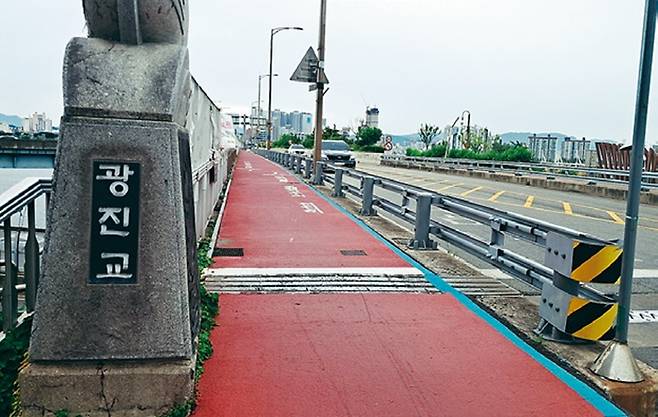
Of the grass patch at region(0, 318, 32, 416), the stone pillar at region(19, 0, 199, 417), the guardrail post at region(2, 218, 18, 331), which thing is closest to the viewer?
the stone pillar at region(19, 0, 199, 417)

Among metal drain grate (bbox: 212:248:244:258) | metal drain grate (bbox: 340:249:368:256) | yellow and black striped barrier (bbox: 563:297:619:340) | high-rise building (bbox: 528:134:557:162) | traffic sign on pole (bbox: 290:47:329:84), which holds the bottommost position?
metal drain grate (bbox: 212:248:244:258)

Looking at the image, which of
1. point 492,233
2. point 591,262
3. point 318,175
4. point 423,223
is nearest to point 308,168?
point 318,175

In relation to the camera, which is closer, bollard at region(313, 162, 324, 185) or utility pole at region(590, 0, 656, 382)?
utility pole at region(590, 0, 656, 382)

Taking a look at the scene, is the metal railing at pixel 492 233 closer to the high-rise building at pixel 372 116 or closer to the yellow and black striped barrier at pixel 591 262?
the yellow and black striped barrier at pixel 591 262

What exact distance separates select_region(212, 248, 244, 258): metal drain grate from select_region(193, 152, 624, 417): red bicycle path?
2.10 m

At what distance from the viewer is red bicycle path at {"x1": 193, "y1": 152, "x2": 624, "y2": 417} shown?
3797mm

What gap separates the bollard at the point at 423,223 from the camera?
8859mm

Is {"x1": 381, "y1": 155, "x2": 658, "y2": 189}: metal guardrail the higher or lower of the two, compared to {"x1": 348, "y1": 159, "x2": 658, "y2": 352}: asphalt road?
higher

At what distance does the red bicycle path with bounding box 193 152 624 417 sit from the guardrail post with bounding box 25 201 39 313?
1432 millimetres

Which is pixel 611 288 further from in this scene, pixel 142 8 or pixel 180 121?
pixel 142 8

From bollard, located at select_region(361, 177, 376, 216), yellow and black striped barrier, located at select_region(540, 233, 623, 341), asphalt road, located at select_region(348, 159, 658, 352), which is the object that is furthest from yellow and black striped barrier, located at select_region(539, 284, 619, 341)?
bollard, located at select_region(361, 177, 376, 216)

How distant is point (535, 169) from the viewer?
3606 cm

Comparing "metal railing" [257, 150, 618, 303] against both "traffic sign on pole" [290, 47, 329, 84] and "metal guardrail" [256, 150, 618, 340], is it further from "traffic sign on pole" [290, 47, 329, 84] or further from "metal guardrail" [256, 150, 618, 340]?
"traffic sign on pole" [290, 47, 329, 84]

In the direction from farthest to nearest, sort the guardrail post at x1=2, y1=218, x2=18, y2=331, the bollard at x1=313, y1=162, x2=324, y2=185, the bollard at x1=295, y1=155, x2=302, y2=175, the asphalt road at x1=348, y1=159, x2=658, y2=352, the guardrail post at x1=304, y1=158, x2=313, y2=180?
the bollard at x1=295, y1=155, x2=302, y2=175 → the guardrail post at x1=304, y1=158, x2=313, y2=180 → the bollard at x1=313, y1=162, x2=324, y2=185 → the asphalt road at x1=348, y1=159, x2=658, y2=352 → the guardrail post at x1=2, y1=218, x2=18, y2=331
